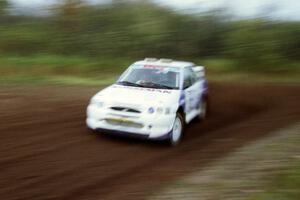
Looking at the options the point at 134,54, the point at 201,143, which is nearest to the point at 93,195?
the point at 201,143

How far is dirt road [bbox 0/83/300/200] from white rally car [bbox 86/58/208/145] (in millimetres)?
348

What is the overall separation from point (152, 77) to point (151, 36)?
15.2 m

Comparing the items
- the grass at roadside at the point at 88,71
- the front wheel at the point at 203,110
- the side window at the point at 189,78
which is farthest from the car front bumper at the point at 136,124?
the grass at roadside at the point at 88,71

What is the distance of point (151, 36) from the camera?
26.1m

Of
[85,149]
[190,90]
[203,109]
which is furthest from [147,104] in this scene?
[203,109]

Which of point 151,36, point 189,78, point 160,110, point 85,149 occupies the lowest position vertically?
point 85,149

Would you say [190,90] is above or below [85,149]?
above

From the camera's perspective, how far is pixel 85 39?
88.7 ft

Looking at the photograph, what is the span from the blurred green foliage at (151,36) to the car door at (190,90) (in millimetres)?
12986

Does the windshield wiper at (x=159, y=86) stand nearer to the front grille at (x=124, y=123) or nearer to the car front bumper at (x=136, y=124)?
the car front bumper at (x=136, y=124)

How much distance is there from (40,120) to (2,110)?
1.39 metres

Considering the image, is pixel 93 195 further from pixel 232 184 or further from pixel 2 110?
pixel 2 110

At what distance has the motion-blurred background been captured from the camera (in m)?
24.8

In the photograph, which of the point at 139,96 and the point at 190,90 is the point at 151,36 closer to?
the point at 190,90
